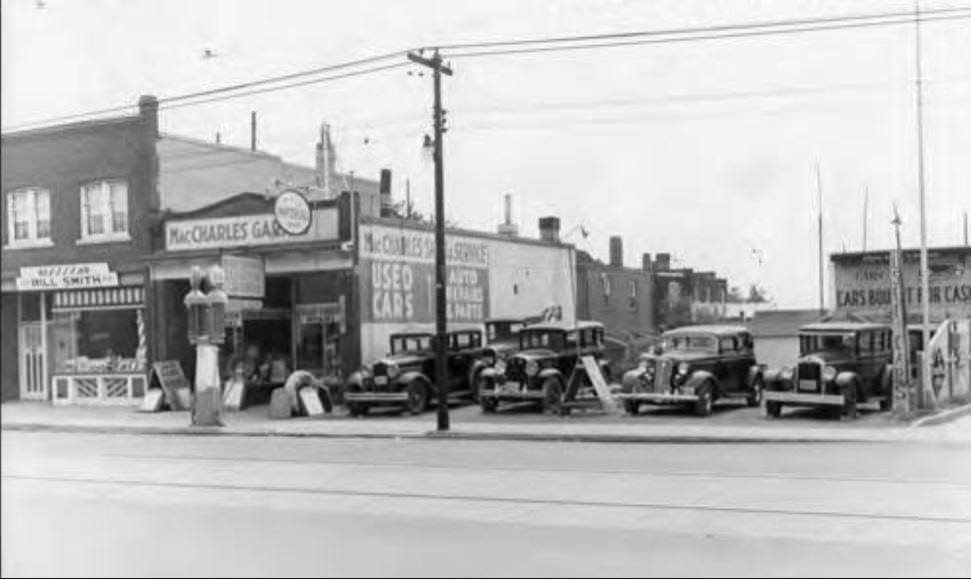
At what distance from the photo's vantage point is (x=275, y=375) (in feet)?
74.9

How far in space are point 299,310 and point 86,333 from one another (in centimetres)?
473

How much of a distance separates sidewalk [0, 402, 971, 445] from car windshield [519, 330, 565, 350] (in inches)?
84.2

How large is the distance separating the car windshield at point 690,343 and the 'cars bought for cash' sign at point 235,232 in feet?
23.8

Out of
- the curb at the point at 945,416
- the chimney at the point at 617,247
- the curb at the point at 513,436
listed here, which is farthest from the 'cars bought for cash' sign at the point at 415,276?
the curb at the point at 945,416

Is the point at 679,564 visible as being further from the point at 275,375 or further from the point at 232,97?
the point at 275,375

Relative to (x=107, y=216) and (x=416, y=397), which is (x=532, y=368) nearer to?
(x=416, y=397)

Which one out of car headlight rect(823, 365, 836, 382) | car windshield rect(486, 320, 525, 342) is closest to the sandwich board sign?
car windshield rect(486, 320, 525, 342)

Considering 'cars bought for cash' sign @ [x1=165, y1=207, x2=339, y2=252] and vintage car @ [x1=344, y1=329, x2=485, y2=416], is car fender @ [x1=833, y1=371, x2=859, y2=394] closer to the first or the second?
vintage car @ [x1=344, y1=329, x2=485, y2=416]

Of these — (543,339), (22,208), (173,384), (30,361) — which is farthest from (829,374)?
(22,208)

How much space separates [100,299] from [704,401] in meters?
10.6

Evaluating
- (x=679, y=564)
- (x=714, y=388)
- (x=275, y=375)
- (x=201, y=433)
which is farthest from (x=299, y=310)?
(x=679, y=564)

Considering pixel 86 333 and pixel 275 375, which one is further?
pixel 275 375

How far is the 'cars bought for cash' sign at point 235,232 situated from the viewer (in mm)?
22156

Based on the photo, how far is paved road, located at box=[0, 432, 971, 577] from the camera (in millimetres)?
4262
